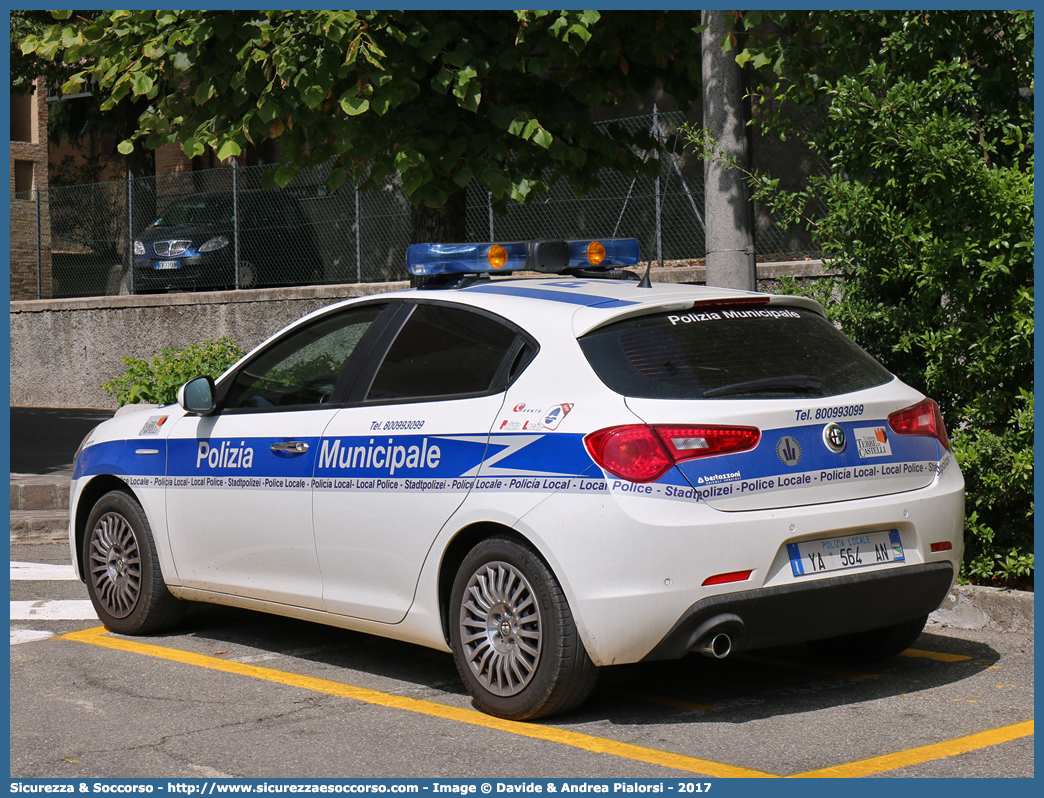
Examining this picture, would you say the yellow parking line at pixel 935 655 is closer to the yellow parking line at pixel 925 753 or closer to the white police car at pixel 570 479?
the white police car at pixel 570 479

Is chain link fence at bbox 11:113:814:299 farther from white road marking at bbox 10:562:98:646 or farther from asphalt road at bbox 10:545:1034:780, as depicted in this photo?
asphalt road at bbox 10:545:1034:780

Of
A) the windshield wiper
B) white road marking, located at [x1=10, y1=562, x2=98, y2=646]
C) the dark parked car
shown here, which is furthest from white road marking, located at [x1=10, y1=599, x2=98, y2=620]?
the dark parked car

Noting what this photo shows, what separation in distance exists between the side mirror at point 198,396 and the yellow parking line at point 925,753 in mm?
3161

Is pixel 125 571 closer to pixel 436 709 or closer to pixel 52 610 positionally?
pixel 52 610

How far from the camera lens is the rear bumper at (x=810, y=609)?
14.5ft

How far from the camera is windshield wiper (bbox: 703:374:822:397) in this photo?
4602 mm

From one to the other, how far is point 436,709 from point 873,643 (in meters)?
1.91

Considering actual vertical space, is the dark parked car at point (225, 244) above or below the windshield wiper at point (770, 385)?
above

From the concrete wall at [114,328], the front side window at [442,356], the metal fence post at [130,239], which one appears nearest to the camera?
the front side window at [442,356]

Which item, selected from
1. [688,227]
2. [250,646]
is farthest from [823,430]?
[688,227]

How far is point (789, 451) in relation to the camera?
4.57m

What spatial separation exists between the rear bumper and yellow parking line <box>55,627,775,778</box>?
1.13ft

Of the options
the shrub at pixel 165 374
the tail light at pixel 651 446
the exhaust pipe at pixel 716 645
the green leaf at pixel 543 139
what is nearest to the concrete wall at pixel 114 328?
the shrub at pixel 165 374
